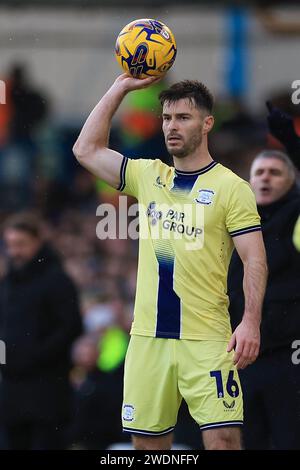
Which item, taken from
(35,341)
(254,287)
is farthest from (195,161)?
(35,341)

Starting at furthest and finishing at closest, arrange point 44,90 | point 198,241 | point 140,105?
point 44,90
point 140,105
point 198,241

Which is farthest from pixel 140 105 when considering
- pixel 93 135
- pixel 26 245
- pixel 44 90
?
pixel 93 135

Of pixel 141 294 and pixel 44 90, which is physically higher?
pixel 44 90

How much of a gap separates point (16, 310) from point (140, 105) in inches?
320

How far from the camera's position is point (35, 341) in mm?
10820

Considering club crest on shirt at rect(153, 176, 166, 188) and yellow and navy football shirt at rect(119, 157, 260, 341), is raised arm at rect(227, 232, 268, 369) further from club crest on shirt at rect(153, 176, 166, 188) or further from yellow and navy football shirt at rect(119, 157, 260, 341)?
club crest on shirt at rect(153, 176, 166, 188)

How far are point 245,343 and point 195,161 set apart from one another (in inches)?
46.2

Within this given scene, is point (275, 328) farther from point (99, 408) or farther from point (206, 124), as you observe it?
point (99, 408)

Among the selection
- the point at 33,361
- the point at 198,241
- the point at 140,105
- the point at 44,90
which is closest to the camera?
the point at 198,241

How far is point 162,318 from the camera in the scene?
7555mm

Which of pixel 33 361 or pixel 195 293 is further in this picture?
pixel 33 361

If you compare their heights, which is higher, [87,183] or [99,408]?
[87,183]

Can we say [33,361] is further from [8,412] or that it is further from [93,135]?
[93,135]

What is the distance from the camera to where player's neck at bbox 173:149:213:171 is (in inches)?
301
